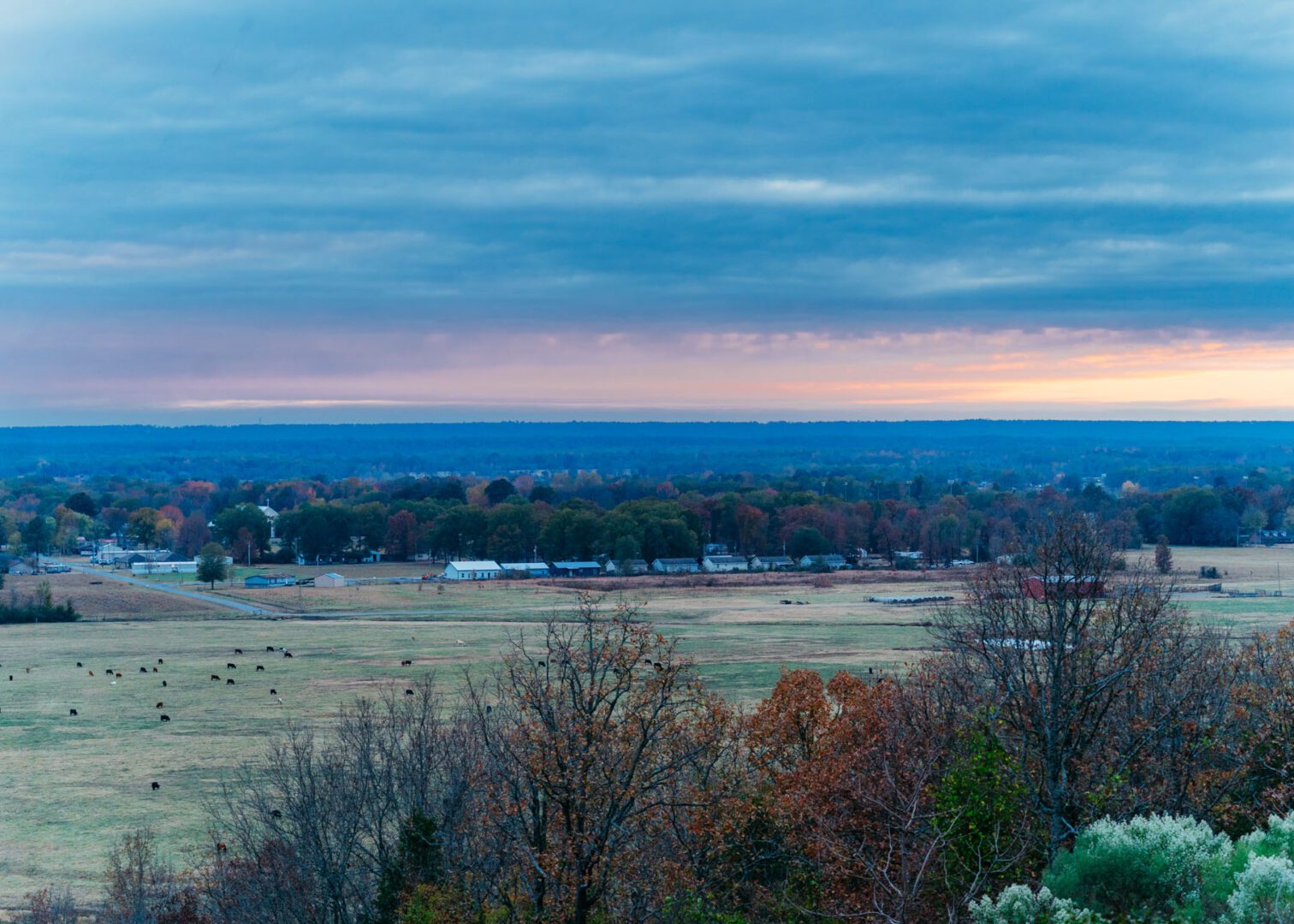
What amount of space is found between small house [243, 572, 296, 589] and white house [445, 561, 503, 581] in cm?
1432

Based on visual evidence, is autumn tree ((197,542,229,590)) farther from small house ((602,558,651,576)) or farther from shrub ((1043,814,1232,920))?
shrub ((1043,814,1232,920))

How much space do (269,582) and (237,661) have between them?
52202 mm

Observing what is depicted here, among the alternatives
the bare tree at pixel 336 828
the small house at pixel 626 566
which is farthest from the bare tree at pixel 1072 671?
the small house at pixel 626 566

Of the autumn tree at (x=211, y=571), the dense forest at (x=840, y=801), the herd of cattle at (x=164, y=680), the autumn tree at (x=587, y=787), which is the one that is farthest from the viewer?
the autumn tree at (x=211, y=571)

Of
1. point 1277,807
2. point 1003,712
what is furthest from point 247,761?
point 1277,807

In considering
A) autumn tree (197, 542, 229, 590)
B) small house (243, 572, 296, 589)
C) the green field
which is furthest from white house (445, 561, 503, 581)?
autumn tree (197, 542, 229, 590)

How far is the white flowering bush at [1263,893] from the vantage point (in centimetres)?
1207

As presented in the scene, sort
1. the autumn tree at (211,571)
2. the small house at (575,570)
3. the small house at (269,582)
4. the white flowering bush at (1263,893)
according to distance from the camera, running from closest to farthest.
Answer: the white flowering bush at (1263,893) < the autumn tree at (211,571) < the small house at (269,582) < the small house at (575,570)

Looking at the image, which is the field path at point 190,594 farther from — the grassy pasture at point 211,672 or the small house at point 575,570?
the small house at point 575,570

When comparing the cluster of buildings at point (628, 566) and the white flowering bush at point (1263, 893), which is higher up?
the white flowering bush at point (1263, 893)

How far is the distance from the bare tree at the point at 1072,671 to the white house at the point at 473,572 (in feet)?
319

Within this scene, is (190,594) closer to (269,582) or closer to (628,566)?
(269,582)

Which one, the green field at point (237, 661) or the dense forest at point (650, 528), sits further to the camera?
the dense forest at point (650, 528)

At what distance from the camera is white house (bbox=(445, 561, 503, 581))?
122m
